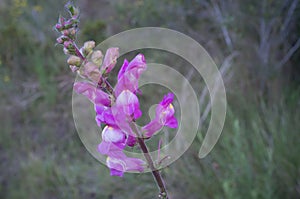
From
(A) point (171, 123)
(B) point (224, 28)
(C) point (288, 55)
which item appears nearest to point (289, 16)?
(C) point (288, 55)

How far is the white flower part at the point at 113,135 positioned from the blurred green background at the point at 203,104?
1349 millimetres

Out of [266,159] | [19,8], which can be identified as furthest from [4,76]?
[266,159]

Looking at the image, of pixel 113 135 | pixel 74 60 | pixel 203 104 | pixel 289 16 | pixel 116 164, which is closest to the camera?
pixel 74 60

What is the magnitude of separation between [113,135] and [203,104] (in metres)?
2.62

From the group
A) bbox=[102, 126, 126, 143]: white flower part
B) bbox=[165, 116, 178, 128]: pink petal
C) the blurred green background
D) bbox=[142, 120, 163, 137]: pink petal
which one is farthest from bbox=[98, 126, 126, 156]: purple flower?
the blurred green background

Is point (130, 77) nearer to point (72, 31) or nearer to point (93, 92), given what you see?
point (93, 92)

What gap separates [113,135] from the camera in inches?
53.1

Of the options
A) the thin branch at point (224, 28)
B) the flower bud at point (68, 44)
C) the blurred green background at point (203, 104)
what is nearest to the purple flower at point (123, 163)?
the flower bud at point (68, 44)

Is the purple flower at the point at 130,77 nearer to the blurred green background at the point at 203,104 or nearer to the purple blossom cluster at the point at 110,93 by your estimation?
the purple blossom cluster at the point at 110,93

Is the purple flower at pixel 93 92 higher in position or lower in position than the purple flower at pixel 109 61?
lower

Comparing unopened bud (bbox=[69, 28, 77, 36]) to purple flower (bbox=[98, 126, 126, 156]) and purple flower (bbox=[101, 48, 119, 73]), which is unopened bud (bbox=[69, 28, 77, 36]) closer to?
purple flower (bbox=[101, 48, 119, 73])

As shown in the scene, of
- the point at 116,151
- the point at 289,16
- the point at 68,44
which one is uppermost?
the point at 289,16

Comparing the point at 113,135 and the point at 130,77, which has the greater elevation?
the point at 130,77

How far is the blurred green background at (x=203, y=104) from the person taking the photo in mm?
2928
